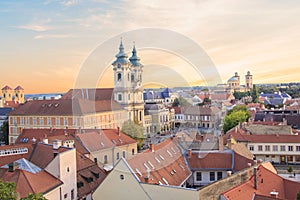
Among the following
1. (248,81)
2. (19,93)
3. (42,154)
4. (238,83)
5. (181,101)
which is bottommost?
(42,154)

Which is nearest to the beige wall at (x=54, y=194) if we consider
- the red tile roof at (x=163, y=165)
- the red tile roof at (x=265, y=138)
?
the red tile roof at (x=163, y=165)

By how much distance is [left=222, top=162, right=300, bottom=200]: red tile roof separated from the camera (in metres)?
14.0

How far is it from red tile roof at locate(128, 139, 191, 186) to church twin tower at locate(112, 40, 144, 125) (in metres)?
2.50

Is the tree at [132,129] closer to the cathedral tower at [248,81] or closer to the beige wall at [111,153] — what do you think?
the beige wall at [111,153]

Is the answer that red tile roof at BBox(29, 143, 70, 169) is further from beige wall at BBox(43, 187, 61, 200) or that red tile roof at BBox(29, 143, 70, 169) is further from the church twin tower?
the church twin tower

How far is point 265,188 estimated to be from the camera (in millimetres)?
15180

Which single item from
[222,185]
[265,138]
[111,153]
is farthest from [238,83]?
[222,185]

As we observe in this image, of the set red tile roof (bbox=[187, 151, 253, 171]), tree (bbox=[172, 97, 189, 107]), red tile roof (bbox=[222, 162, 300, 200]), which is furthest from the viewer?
tree (bbox=[172, 97, 189, 107])

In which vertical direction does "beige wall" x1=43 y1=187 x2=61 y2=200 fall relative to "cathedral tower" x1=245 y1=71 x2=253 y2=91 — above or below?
below

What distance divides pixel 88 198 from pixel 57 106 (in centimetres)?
2752

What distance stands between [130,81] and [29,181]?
402 inches

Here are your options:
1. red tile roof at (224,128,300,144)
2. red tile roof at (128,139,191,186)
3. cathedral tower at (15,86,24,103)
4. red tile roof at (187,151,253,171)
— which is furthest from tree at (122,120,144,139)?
cathedral tower at (15,86,24,103)

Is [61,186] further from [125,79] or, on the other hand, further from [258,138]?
[258,138]

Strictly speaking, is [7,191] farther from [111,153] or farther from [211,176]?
[111,153]
